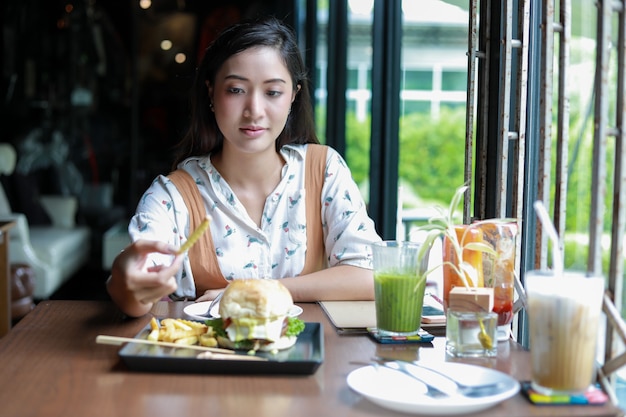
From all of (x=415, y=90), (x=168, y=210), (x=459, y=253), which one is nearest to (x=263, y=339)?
(x=459, y=253)

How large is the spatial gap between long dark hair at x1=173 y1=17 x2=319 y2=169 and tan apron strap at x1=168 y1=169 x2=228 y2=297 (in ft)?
0.57

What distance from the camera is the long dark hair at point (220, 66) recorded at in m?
2.05

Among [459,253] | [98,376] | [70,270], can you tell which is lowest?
[70,270]

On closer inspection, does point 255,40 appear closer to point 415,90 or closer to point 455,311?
point 455,311

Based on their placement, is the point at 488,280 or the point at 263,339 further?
the point at 488,280

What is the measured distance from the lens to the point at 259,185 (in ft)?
7.11

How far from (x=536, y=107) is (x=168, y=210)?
92cm

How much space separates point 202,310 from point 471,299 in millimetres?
567

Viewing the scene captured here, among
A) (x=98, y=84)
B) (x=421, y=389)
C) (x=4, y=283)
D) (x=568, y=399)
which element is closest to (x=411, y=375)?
(x=421, y=389)

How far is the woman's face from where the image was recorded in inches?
77.3

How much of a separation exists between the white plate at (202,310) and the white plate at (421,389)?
40 centimetres

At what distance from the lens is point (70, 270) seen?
6.18 m

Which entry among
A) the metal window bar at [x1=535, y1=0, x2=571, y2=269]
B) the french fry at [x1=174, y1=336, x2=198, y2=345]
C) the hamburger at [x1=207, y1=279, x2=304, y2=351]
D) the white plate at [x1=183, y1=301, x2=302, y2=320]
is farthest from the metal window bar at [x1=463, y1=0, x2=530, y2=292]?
the french fry at [x1=174, y1=336, x2=198, y2=345]

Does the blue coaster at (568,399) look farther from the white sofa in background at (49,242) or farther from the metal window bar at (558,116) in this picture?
the white sofa in background at (49,242)
